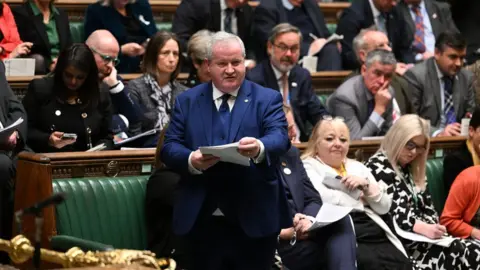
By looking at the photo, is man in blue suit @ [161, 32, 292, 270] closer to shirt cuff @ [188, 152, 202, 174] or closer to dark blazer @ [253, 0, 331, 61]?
shirt cuff @ [188, 152, 202, 174]

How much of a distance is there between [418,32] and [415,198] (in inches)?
116

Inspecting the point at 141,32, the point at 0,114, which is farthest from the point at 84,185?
the point at 141,32

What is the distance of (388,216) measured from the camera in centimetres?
589

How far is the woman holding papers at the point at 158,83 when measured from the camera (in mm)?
6242

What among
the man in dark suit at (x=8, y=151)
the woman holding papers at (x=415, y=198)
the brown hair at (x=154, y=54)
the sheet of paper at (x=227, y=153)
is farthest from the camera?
the brown hair at (x=154, y=54)

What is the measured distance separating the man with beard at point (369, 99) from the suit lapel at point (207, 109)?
7.69ft

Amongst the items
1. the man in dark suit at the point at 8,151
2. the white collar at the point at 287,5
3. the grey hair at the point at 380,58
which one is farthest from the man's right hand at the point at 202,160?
Answer: the white collar at the point at 287,5

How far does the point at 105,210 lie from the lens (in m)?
5.36

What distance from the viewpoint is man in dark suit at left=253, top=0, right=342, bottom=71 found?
7.88 m

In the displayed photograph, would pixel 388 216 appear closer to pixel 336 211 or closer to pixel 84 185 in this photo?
pixel 336 211

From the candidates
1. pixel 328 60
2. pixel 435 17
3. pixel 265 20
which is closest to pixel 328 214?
pixel 265 20

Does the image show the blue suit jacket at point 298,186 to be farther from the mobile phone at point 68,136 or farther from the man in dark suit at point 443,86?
the man in dark suit at point 443,86

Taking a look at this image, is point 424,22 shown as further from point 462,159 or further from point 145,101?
point 145,101

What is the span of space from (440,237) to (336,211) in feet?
2.69
